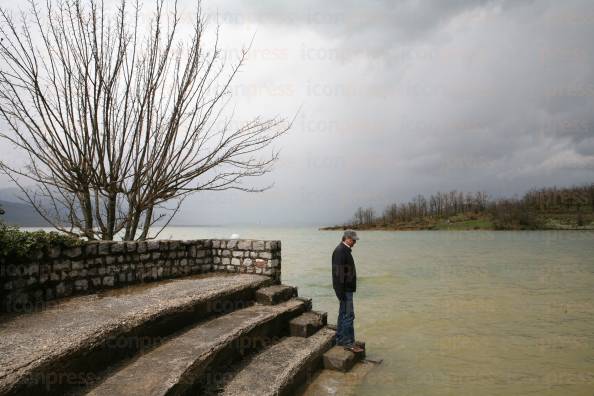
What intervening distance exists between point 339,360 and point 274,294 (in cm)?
198

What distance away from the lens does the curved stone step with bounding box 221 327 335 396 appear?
4988mm

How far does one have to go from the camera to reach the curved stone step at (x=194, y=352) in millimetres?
4031

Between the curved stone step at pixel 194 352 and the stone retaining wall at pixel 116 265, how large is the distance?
1942 millimetres

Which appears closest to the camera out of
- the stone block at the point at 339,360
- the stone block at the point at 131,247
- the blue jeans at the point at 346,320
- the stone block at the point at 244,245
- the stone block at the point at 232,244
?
the stone block at the point at 339,360

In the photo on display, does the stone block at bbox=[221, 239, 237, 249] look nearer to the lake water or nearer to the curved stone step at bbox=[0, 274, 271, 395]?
the curved stone step at bbox=[0, 274, 271, 395]

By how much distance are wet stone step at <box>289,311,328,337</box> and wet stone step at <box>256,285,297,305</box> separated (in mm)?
611

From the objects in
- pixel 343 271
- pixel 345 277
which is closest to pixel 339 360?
pixel 345 277

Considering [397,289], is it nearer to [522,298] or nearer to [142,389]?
[522,298]

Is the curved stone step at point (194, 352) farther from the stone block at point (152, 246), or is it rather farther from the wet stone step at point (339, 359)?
the stone block at point (152, 246)

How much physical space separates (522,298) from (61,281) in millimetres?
17265

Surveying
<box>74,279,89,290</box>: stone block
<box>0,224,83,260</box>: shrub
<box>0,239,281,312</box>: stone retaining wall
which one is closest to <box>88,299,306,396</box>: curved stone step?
<box>0,239,281,312</box>: stone retaining wall

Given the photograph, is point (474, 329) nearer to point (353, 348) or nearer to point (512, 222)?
point (353, 348)

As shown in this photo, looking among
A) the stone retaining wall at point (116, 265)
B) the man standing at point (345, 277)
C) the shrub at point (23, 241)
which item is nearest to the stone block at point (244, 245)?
the stone retaining wall at point (116, 265)

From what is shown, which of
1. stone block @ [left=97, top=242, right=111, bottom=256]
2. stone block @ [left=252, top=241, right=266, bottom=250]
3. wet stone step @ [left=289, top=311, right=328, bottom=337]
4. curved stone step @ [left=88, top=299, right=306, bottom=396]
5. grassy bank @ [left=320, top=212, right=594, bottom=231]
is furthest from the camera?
grassy bank @ [left=320, top=212, right=594, bottom=231]
